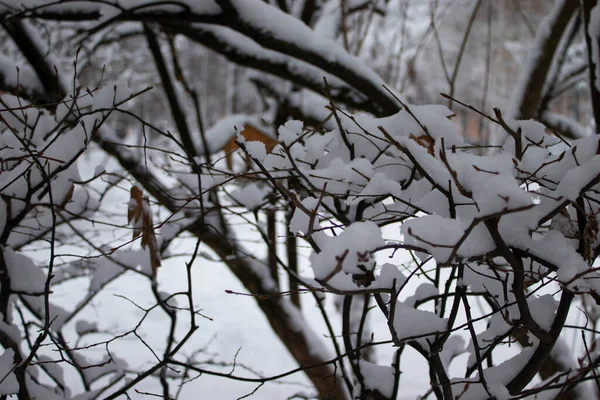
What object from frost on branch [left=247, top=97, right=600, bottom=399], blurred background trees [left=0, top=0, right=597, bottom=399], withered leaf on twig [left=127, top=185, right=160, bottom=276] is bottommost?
frost on branch [left=247, top=97, right=600, bottom=399]

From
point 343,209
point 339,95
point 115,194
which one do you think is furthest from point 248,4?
point 115,194

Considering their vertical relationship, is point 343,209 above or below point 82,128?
below

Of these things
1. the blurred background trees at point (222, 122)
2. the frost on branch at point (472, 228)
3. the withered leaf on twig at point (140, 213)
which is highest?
the blurred background trees at point (222, 122)

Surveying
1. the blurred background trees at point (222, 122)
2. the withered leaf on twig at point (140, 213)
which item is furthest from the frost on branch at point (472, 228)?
the withered leaf on twig at point (140, 213)

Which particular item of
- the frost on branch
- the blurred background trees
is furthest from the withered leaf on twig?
the frost on branch

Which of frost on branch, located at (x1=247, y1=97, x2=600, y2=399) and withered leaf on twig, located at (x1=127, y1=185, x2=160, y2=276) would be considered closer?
frost on branch, located at (x1=247, y1=97, x2=600, y2=399)

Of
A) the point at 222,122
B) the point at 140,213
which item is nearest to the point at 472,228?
the point at 140,213

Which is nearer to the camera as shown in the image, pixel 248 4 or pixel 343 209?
pixel 343 209

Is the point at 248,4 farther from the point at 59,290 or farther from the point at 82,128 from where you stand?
the point at 59,290

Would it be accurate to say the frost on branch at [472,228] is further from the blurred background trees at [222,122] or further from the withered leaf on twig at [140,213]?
the withered leaf on twig at [140,213]

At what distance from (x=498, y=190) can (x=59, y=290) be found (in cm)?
575

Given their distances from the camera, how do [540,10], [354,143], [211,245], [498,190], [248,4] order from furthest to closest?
[540,10]
[211,245]
[248,4]
[354,143]
[498,190]

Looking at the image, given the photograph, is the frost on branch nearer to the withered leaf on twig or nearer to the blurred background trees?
the blurred background trees

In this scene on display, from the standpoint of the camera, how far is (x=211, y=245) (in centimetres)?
246
